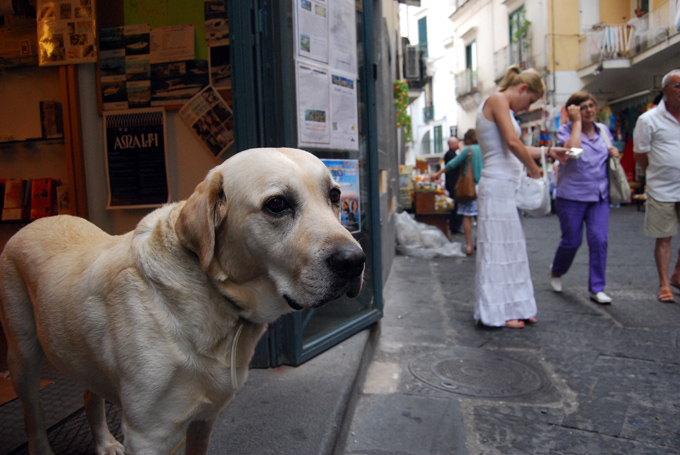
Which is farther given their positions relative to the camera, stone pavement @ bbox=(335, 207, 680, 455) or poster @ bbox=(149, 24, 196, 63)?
poster @ bbox=(149, 24, 196, 63)

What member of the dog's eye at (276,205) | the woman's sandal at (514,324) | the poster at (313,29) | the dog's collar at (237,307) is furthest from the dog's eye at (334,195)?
the woman's sandal at (514,324)

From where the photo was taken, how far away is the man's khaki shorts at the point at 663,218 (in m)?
4.71

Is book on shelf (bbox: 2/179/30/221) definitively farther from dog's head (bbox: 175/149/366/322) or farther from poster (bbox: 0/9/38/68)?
dog's head (bbox: 175/149/366/322)

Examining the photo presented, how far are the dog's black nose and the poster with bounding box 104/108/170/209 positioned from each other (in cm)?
231

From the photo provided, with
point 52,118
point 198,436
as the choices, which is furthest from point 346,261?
point 52,118

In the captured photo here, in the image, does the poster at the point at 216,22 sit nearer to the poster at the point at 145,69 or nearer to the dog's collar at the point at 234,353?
the poster at the point at 145,69

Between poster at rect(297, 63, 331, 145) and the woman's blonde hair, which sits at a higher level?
the woman's blonde hair

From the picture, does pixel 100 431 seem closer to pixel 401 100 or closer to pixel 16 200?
pixel 16 200

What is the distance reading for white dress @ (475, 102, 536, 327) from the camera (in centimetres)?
405

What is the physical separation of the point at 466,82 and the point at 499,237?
27.0 meters

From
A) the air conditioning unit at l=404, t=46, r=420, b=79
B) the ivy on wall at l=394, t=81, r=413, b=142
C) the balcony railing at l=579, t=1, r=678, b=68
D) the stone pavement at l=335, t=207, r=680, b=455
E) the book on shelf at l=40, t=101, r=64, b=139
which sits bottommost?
the stone pavement at l=335, t=207, r=680, b=455

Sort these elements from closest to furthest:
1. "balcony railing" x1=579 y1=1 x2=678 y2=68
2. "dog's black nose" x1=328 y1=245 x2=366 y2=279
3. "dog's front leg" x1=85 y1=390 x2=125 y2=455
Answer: "dog's black nose" x1=328 y1=245 x2=366 y2=279 → "dog's front leg" x1=85 y1=390 x2=125 y2=455 → "balcony railing" x1=579 y1=1 x2=678 y2=68

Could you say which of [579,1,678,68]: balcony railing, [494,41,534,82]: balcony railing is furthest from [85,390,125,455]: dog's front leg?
[494,41,534,82]: balcony railing

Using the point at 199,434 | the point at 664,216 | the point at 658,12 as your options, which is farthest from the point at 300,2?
the point at 658,12
